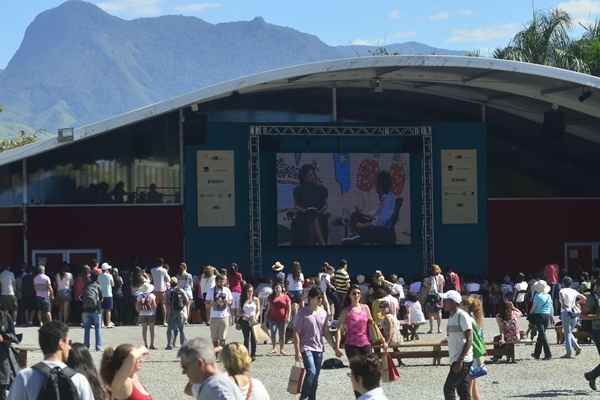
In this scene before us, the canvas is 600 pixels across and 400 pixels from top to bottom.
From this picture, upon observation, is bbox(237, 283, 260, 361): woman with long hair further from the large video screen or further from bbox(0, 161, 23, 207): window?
bbox(0, 161, 23, 207): window

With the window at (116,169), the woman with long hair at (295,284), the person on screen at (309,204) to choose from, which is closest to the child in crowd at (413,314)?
the woman with long hair at (295,284)

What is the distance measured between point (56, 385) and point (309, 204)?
2560 centimetres

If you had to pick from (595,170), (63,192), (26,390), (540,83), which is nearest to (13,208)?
(63,192)

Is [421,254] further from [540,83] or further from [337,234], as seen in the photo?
[540,83]

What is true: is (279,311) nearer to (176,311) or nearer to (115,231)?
(176,311)

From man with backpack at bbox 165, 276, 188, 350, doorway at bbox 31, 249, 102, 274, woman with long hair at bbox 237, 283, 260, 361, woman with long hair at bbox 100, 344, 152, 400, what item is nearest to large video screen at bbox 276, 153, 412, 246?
doorway at bbox 31, 249, 102, 274

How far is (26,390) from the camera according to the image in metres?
7.70

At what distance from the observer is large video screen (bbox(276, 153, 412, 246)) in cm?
3300

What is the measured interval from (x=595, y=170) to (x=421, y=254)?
584 cm

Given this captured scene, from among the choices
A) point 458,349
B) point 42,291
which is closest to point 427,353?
point 458,349

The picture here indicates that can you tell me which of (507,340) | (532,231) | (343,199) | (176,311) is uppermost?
(343,199)

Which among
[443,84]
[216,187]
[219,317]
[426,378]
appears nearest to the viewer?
[426,378]

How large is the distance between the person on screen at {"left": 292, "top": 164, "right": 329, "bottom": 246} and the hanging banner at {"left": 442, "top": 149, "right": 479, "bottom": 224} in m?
3.29

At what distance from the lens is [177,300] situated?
21.7 metres
